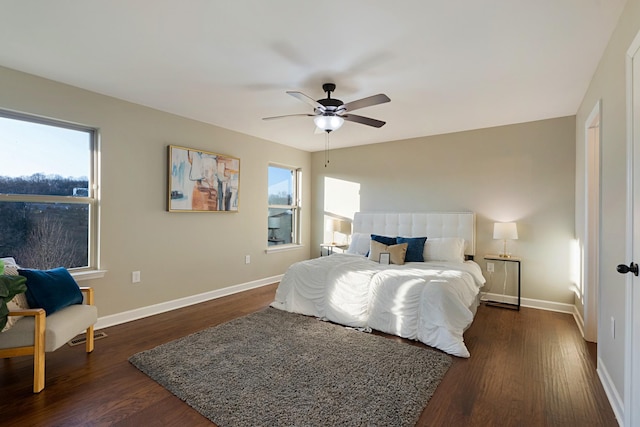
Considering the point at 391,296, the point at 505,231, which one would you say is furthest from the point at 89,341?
the point at 505,231

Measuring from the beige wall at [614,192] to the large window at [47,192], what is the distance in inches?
179

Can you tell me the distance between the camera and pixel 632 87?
174 centimetres

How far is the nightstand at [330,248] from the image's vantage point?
18.6 feet

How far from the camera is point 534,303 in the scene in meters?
4.17

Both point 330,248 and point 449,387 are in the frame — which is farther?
point 330,248

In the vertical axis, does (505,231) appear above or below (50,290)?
above

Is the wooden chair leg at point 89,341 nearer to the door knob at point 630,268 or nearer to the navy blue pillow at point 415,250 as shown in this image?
the navy blue pillow at point 415,250

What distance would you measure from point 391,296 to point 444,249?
1.46m

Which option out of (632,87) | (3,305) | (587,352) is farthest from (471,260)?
(3,305)

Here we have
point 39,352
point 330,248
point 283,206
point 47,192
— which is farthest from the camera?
point 330,248

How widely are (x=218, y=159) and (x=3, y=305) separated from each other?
9.45 feet

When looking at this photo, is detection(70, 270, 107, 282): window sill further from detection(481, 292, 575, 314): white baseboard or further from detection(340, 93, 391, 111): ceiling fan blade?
detection(481, 292, 575, 314): white baseboard

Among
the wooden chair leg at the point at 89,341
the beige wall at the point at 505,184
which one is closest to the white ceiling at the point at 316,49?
the beige wall at the point at 505,184

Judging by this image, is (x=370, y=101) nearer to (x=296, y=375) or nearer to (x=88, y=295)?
(x=296, y=375)
